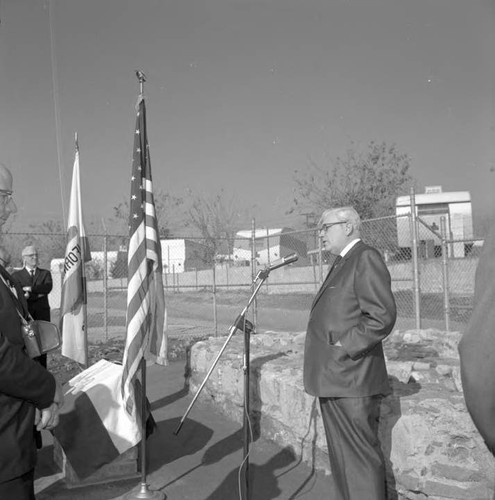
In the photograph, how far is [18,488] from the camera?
2199 millimetres

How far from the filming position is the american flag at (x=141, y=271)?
15.0 ft

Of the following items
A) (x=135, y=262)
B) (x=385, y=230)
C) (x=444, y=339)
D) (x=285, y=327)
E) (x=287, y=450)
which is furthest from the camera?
(x=385, y=230)

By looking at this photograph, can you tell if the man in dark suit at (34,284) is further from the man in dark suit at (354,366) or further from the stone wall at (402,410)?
the man in dark suit at (354,366)

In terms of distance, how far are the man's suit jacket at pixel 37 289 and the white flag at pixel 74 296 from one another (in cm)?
105

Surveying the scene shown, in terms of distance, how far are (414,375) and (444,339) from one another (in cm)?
220

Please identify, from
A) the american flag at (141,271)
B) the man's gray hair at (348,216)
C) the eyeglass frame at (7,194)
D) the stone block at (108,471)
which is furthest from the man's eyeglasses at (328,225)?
the stone block at (108,471)

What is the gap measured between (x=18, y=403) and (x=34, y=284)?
537cm

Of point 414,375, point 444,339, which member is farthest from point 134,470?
point 444,339

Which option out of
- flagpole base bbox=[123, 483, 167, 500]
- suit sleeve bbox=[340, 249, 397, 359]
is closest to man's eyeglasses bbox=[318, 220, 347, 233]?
suit sleeve bbox=[340, 249, 397, 359]

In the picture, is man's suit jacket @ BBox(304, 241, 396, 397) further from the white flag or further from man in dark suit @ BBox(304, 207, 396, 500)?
the white flag

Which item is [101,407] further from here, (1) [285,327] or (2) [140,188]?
(1) [285,327]

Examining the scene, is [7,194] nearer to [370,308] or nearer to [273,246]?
[370,308]

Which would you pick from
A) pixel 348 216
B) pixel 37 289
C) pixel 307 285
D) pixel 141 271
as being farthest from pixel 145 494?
pixel 307 285

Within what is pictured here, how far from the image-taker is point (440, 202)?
21000 millimetres
